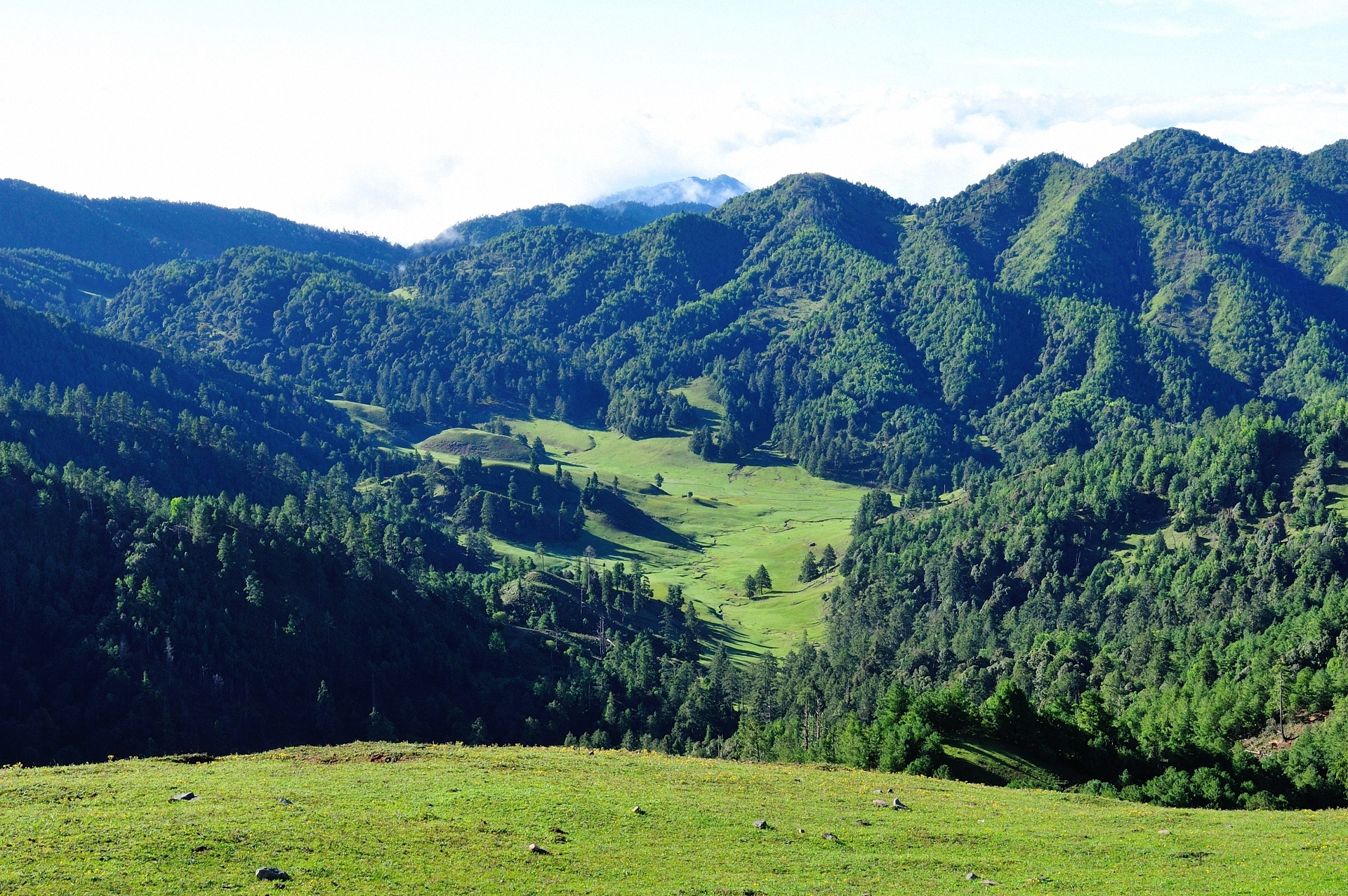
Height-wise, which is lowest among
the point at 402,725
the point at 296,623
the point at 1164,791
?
the point at 402,725

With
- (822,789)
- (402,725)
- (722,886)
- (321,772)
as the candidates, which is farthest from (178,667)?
(722,886)

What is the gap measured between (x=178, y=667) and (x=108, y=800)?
12681 centimetres

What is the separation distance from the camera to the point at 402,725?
180375 mm

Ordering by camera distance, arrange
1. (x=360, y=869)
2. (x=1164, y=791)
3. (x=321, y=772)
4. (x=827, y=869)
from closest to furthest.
→ (x=360, y=869) → (x=827, y=869) → (x=321, y=772) → (x=1164, y=791)

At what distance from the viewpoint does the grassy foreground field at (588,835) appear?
4981cm

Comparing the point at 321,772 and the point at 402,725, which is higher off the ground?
the point at 321,772

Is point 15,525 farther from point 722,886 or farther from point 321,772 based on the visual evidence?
point 722,886

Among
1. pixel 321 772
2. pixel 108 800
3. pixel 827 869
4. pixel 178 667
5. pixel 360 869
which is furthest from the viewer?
pixel 178 667

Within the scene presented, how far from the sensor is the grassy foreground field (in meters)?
49.8

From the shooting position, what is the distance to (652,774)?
2938 inches

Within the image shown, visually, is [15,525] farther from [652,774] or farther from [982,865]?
[982,865]

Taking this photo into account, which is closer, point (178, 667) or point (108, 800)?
point (108, 800)

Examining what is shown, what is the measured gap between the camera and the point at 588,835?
58000mm

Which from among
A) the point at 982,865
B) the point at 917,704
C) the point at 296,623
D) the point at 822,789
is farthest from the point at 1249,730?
the point at 296,623
